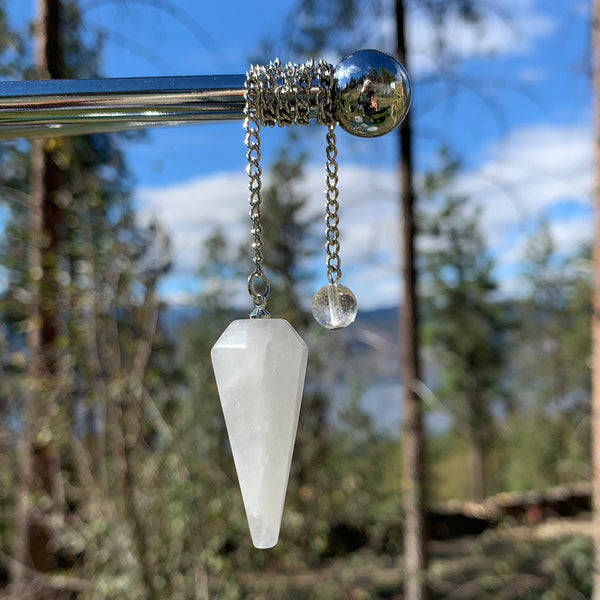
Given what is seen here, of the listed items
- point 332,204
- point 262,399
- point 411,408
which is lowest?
point 411,408

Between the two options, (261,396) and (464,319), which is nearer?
(261,396)

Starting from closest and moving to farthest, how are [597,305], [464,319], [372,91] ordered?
1. [372,91]
2. [597,305]
3. [464,319]

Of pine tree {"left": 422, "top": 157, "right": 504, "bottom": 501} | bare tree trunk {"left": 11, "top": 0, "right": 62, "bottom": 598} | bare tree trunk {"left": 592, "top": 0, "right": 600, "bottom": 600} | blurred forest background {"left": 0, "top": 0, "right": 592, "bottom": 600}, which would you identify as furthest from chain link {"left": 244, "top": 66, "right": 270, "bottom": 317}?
pine tree {"left": 422, "top": 157, "right": 504, "bottom": 501}

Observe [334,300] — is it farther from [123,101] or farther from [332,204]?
[123,101]

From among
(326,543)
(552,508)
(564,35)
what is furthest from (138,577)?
(552,508)

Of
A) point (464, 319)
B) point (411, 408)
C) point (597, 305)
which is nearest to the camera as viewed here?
point (597, 305)

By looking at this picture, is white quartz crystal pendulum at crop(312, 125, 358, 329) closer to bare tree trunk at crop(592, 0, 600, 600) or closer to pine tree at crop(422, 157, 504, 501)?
bare tree trunk at crop(592, 0, 600, 600)

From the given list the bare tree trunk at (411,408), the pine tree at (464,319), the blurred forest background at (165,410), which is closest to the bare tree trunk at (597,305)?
the blurred forest background at (165,410)

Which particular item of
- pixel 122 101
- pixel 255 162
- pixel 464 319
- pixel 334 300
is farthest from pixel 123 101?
pixel 464 319
